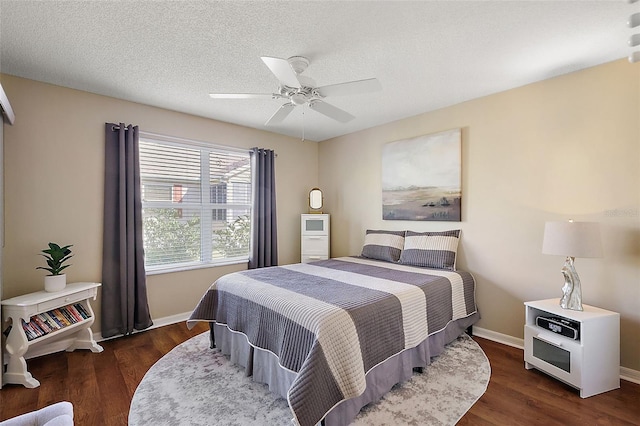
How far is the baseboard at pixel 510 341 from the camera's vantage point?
2.35m

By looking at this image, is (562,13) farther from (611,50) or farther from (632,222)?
(632,222)

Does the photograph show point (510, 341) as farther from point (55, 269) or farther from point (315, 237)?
point (55, 269)

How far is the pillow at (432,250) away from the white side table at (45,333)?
10.8ft

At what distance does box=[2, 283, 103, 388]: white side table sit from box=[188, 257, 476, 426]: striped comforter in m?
1.04

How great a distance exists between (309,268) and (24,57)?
3036mm

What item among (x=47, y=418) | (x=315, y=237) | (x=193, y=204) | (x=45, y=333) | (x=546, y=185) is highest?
(x=546, y=185)

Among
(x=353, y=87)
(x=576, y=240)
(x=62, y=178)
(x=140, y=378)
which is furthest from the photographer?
(x=62, y=178)

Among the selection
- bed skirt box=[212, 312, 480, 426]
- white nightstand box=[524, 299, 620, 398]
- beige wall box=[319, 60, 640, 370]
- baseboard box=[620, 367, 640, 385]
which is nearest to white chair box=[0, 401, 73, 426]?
bed skirt box=[212, 312, 480, 426]

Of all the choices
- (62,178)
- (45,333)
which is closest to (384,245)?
(45,333)

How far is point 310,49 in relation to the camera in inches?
88.3

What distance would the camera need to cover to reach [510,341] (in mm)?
3006

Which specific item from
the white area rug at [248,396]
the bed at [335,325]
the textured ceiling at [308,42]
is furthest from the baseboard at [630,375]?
the textured ceiling at [308,42]

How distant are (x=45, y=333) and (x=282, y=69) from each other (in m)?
2.86

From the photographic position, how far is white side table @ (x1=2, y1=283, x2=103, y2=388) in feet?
7.52
